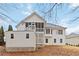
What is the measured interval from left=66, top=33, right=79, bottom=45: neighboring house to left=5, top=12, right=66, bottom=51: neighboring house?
55 millimetres

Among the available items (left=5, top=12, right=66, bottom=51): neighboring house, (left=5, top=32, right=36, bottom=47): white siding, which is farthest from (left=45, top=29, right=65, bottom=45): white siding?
(left=5, top=32, right=36, bottom=47): white siding

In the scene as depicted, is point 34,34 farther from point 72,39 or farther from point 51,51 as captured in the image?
point 72,39

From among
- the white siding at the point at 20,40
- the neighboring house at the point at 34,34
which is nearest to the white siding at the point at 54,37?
the neighboring house at the point at 34,34

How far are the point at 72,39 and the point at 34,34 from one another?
417 mm

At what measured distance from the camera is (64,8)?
282cm

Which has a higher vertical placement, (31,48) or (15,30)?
(15,30)

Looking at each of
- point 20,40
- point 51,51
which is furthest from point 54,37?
point 20,40

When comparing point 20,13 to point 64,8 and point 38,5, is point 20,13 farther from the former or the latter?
point 64,8

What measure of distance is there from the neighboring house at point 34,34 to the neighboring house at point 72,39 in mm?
55

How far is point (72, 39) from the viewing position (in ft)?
9.23

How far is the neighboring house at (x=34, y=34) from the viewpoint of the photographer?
9.20 feet

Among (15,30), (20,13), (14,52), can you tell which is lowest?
(14,52)

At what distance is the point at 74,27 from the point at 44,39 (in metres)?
0.35

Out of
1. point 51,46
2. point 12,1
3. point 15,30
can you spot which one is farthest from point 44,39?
point 12,1
